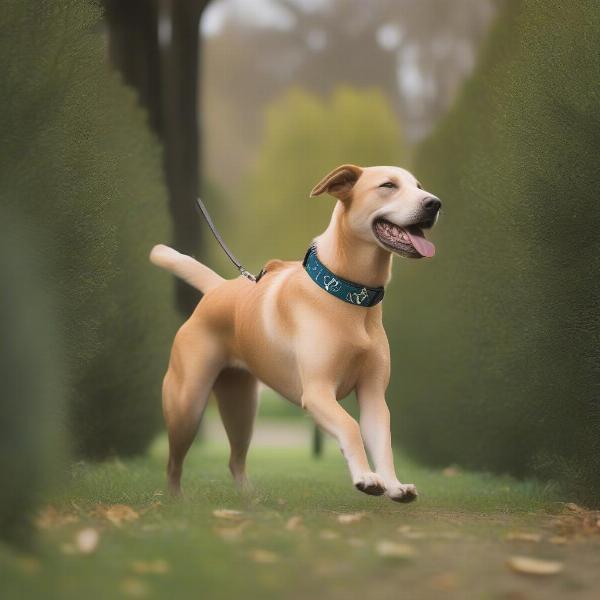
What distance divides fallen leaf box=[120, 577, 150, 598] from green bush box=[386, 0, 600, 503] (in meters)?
3.42

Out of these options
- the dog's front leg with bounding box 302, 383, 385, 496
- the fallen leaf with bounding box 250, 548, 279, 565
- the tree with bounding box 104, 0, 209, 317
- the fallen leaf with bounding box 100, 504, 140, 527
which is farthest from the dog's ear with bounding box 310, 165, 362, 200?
the tree with bounding box 104, 0, 209, 317

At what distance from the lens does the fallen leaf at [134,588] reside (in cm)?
349

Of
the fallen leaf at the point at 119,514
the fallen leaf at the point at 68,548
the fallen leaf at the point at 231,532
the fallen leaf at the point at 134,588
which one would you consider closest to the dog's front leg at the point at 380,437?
the fallen leaf at the point at 231,532

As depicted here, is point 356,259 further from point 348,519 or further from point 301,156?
point 301,156

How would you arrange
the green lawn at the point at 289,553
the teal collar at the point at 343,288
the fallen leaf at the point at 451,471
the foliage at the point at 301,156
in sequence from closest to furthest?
the green lawn at the point at 289,553
the teal collar at the point at 343,288
the fallen leaf at the point at 451,471
the foliage at the point at 301,156

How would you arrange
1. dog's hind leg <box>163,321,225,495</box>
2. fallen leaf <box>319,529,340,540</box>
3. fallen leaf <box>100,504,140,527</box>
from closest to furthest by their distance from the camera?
fallen leaf <box>319,529,340,540</box>
fallen leaf <box>100,504,140,527</box>
dog's hind leg <box>163,321,225,495</box>

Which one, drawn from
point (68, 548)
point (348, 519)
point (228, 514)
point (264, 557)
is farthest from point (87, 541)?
point (348, 519)

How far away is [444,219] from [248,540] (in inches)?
264

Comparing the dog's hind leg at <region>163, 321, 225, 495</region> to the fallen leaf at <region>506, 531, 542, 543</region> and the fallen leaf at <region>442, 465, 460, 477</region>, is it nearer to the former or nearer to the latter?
the fallen leaf at <region>506, 531, 542, 543</region>

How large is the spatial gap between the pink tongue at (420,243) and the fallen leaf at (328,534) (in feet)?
4.96

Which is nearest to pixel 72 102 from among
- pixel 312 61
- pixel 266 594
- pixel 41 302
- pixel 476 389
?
pixel 41 302

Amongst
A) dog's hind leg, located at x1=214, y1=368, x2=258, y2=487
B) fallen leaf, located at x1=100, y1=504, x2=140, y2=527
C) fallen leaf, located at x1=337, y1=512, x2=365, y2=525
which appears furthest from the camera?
dog's hind leg, located at x1=214, y1=368, x2=258, y2=487

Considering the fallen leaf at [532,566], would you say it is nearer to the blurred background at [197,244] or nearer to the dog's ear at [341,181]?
the blurred background at [197,244]

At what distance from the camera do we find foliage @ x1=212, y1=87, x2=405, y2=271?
18859 mm
